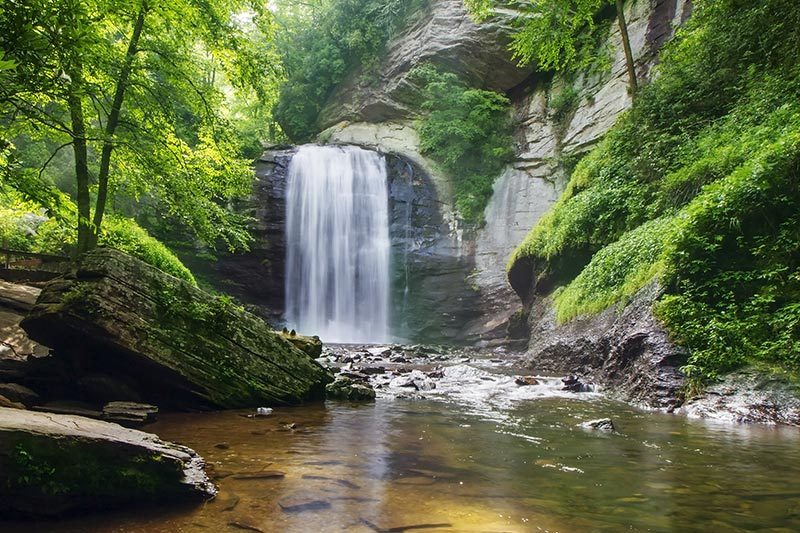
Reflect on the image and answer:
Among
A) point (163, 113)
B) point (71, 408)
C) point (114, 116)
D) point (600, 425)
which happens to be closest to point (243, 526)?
point (71, 408)

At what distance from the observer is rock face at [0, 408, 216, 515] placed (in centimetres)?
260

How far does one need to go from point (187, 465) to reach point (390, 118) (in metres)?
25.0

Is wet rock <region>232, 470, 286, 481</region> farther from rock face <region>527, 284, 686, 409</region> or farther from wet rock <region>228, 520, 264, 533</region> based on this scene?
rock face <region>527, 284, 686, 409</region>

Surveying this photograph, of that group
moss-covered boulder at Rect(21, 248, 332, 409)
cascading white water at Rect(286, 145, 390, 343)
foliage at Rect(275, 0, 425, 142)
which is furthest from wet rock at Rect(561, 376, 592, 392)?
foliage at Rect(275, 0, 425, 142)

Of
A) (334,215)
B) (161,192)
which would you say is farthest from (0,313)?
(334,215)

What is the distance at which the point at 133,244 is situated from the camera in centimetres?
1098

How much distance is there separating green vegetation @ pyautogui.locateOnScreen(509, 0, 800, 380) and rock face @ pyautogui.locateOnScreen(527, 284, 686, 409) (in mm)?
316

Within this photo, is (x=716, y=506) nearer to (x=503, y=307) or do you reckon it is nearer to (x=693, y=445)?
(x=693, y=445)

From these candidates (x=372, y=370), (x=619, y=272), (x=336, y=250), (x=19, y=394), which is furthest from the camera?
(x=336, y=250)

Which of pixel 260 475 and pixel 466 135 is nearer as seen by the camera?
pixel 260 475

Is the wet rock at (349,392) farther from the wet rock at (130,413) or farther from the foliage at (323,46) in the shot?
the foliage at (323,46)

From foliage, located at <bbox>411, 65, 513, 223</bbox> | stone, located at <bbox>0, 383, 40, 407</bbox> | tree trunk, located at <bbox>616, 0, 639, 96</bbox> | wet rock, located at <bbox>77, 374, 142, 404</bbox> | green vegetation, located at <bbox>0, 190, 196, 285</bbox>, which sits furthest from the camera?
foliage, located at <bbox>411, 65, 513, 223</bbox>

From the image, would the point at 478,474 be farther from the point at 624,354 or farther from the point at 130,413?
the point at 624,354

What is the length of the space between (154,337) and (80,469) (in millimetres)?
3090
